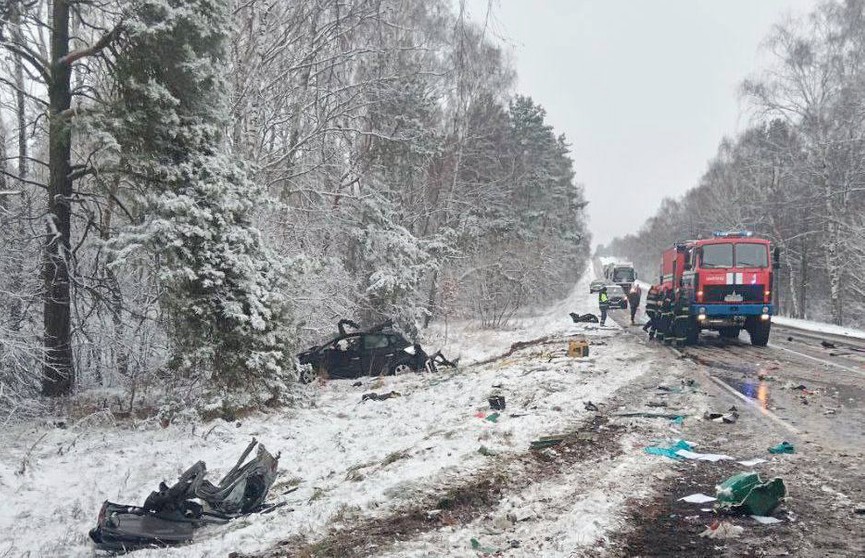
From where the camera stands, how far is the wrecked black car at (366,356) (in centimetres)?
1469

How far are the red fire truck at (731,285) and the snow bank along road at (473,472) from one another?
434 centimetres

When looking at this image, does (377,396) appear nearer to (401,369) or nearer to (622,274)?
(401,369)

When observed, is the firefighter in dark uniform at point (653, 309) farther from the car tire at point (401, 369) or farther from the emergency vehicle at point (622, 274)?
the emergency vehicle at point (622, 274)

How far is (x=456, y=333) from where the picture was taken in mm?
26109

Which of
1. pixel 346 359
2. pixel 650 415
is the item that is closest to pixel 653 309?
pixel 346 359

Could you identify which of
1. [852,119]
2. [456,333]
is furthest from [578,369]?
[852,119]

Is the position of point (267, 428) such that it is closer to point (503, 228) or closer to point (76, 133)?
point (76, 133)

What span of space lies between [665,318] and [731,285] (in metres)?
2.85

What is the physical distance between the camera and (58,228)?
32.7 ft

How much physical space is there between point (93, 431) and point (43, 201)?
5.67m

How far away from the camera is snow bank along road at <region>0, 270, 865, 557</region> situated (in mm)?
4367

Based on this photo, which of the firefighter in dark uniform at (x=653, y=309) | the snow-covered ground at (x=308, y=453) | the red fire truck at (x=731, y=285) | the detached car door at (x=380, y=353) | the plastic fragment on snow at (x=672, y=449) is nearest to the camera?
the snow-covered ground at (x=308, y=453)

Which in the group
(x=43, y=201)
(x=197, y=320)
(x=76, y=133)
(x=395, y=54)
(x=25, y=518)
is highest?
(x=395, y=54)

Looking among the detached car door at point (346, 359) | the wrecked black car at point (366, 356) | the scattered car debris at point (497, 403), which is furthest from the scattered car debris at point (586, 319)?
the scattered car debris at point (497, 403)
